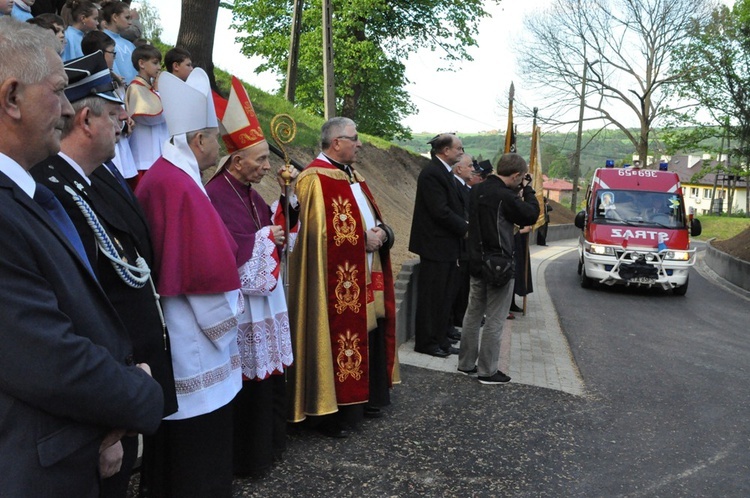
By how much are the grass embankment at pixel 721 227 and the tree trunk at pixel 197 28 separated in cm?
3468

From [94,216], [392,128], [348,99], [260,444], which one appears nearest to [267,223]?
[260,444]

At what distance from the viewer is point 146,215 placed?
3012 mm

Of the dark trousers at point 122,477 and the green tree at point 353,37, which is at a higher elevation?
the green tree at point 353,37

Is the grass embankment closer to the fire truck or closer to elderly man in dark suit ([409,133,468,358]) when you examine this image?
the fire truck

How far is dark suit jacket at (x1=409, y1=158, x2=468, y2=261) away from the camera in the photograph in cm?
712

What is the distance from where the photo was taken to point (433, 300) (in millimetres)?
7215

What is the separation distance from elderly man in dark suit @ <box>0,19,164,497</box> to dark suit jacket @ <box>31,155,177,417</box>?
39cm

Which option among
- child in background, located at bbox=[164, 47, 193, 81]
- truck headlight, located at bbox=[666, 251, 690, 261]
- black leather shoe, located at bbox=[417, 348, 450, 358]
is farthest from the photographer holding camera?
truck headlight, located at bbox=[666, 251, 690, 261]

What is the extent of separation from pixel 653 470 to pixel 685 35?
119 ft

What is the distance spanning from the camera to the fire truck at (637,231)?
13.3m

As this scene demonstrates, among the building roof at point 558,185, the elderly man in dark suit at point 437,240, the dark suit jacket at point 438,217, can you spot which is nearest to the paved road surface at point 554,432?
the elderly man in dark suit at point 437,240

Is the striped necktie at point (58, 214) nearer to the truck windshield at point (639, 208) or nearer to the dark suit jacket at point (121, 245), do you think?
the dark suit jacket at point (121, 245)

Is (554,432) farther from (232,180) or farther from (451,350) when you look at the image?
(232,180)

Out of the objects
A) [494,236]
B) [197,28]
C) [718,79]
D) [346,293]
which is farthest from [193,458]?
[718,79]
